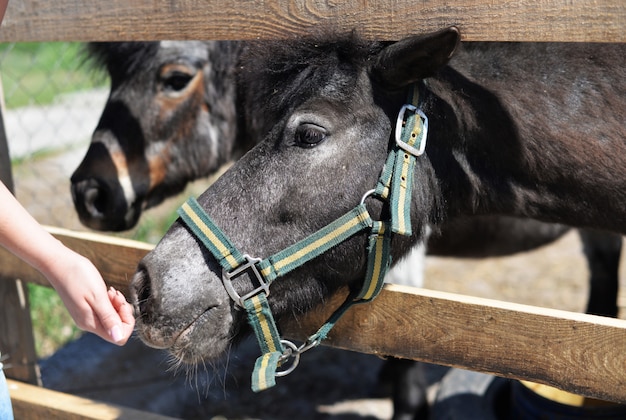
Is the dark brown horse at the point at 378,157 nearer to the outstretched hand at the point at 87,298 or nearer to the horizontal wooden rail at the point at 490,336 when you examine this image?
the horizontal wooden rail at the point at 490,336

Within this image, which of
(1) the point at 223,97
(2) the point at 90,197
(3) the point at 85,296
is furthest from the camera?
(1) the point at 223,97

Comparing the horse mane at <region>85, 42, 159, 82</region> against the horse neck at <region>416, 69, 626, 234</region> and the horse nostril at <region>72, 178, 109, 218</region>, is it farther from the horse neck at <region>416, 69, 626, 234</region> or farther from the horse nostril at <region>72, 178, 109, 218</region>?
the horse neck at <region>416, 69, 626, 234</region>

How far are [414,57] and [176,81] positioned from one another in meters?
1.91

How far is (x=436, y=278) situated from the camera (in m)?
5.00

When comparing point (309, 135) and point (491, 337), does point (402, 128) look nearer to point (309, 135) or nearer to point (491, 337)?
point (309, 135)

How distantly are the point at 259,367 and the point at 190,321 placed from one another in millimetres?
232

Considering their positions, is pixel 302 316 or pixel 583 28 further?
pixel 302 316

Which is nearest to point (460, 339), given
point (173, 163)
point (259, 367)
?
point (259, 367)

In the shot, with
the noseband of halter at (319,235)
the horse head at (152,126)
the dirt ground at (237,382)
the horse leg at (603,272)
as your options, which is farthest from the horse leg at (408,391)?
the noseband of halter at (319,235)

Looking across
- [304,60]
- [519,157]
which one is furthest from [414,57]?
[519,157]

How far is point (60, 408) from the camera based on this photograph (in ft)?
7.72

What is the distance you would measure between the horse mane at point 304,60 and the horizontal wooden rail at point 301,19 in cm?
3

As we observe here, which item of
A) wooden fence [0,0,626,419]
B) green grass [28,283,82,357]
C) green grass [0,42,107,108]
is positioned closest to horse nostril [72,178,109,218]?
wooden fence [0,0,626,419]

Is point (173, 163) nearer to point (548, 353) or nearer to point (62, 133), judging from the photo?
point (548, 353)
